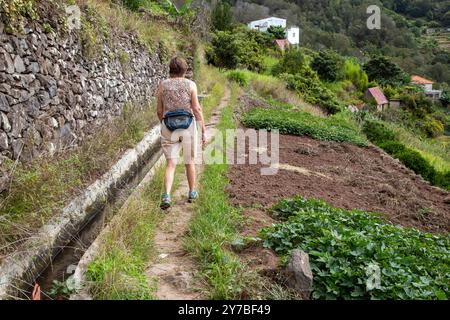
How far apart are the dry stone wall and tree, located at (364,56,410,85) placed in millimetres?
43153

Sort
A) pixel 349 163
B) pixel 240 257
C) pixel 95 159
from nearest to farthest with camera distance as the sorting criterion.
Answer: pixel 240 257 → pixel 95 159 → pixel 349 163

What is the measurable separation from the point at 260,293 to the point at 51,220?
9.09 ft

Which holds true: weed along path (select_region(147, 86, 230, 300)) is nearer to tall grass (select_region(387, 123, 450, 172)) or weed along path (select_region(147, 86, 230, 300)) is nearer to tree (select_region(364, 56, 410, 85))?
tall grass (select_region(387, 123, 450, 172))

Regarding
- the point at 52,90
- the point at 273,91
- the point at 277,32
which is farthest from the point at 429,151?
the point at 277,32

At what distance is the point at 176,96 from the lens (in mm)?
5832

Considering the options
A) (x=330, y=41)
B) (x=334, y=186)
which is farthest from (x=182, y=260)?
(x=330, y=41)

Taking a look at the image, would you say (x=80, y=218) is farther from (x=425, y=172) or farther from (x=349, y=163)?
(x=425, y=172)

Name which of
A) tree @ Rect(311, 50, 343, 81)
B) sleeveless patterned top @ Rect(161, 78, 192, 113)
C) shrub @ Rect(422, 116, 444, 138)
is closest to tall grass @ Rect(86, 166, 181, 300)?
sleeveless patterned top @ Rect(161, 78, 192, 113)

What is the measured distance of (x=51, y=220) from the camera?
16.9 ft

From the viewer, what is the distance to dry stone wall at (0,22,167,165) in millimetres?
5629

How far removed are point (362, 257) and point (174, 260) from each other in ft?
6.06

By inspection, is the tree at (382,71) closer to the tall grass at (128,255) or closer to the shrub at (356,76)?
the shrub at (356,76)

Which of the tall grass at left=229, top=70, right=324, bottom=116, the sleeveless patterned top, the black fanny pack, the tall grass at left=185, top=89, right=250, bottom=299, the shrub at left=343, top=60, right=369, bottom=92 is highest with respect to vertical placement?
the sleeveless patterned top
